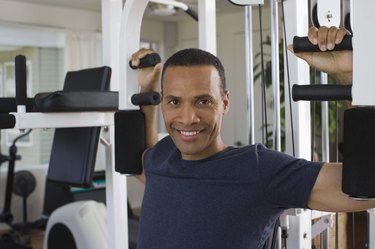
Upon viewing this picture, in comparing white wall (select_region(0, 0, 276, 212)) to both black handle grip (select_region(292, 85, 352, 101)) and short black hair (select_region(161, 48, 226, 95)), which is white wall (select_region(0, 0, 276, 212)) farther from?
black handle grip (select_region(292, 85, 352, 101))

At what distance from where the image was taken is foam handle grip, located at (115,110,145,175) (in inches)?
55.7

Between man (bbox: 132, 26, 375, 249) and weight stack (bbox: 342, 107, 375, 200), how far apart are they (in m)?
0.11

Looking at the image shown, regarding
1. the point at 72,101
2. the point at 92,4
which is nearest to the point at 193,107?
the point at 72,101

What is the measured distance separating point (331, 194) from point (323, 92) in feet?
0.65

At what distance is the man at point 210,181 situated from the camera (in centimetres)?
102

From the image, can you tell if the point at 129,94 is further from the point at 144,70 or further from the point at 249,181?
the point at 249,181

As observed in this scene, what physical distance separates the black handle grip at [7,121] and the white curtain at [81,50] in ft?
13.2

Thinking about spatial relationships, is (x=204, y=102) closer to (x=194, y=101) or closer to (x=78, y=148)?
(x=194, y=101)

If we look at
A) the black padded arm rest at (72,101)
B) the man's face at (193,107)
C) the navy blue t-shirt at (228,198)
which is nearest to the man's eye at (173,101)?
the man's face at (193,107)

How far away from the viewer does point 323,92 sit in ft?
3.03

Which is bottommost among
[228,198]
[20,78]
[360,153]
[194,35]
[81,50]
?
[228,198]

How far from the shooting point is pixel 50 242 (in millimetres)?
2783

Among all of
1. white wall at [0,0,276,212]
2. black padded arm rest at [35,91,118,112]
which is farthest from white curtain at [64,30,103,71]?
black padded arm rest at [35,91,118,112]

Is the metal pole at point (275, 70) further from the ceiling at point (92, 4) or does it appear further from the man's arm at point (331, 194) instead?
the ceiling at point (92, 4)
